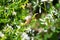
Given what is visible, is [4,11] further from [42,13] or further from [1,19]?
[42,13]

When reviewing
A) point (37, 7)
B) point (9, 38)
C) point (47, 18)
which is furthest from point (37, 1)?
point (9, 38)

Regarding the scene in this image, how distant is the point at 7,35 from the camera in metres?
2.74

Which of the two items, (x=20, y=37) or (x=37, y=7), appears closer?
(x=20, y=37)

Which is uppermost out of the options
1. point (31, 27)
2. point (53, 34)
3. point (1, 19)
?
point (1, 19)

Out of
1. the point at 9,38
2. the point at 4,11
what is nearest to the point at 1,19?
the point at 4,11

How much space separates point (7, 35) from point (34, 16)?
49 centimetres

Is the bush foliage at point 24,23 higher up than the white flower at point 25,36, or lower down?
higher up

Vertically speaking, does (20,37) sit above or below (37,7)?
below

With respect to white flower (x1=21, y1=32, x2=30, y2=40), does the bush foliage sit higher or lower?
higher

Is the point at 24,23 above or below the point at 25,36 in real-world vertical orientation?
above

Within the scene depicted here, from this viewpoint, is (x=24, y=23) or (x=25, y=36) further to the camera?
(x=24, y=23)

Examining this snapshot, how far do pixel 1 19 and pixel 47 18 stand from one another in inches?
25.7

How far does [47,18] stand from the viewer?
9.20 feet

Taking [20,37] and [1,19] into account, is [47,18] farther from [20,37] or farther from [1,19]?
[1,19]
